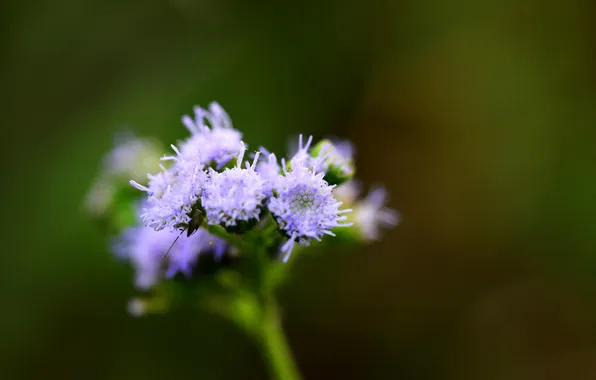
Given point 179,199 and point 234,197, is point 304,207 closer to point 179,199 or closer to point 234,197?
point 234,197

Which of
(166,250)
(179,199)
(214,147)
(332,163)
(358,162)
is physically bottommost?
(179,199)

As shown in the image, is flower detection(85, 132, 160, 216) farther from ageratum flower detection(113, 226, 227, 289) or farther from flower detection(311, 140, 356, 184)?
flower detection(311, 140, 356, 184)

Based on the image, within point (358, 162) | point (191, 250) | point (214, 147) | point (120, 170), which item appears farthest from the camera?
point (358, 162)

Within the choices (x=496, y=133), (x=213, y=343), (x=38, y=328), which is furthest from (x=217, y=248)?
(x=496, y=133)

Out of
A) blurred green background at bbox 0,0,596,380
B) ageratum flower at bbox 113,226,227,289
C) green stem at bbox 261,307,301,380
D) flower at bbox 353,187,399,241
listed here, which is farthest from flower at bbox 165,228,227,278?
blurred green background at bbox 0,0,596,380

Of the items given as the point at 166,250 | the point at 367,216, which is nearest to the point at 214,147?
the point at 166,250

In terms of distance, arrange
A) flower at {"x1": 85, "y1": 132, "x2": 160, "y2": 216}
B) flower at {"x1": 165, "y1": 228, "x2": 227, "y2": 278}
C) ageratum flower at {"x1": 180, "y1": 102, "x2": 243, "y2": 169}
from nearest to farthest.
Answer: ageratum flower at {"x1": 180, "y1": 102, "x2": 243, "y2": 169} < flower at {"x1": 165, "y1": 228, "x2": 227, "y2": 278} < flower at {"x1": 85, "y1": 132, "x2": 160, "y2": 216}
